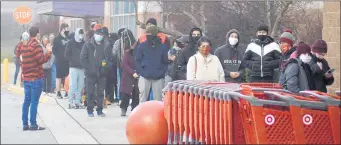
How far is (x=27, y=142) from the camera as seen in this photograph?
13047 millimetres

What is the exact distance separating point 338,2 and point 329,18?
412 mm

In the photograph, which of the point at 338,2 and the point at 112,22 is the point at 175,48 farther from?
the point at 112,22

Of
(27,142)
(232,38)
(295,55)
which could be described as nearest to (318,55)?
(295,55)

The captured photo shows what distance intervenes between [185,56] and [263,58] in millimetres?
1628

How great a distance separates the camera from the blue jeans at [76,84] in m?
18.3

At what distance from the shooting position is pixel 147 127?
1137 cm

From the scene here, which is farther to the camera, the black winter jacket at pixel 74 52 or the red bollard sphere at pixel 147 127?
the black winter jacket at pixel 74 52

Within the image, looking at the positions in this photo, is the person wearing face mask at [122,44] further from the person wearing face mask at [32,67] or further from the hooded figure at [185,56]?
the person wearing face mask at [32,67]

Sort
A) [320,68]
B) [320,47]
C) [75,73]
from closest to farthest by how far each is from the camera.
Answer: [320,68]
[320,47]
[75,73]

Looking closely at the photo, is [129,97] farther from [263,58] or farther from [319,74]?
[319,74]

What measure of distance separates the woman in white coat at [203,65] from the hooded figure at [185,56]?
0.89 meters

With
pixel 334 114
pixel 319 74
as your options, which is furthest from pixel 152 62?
pixel 334 114

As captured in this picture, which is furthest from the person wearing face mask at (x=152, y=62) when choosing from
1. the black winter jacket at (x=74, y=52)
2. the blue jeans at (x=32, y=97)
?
the black winter jacket at (x=74, y=52)

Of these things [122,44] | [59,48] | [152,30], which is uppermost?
[152,30]
